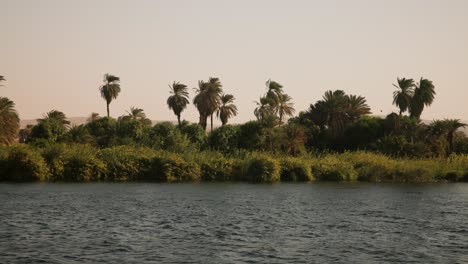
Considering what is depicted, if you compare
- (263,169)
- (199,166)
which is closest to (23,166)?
(199,166)

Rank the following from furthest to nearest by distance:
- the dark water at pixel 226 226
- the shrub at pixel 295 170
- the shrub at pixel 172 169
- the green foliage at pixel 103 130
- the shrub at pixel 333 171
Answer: the green foliage at pixel 103 130 → the shrub at pixel 333 171 → the shrub at pixel 295 170 → the shrub at pixel 172 169 → the dark water at pixel 226 226

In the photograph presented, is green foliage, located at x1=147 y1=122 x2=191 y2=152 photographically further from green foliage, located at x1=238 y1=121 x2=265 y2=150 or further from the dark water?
the dark water

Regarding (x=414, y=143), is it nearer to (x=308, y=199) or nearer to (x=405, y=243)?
(x=308, y=199)

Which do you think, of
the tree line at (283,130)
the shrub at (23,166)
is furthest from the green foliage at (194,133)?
the shrub at (23,166)

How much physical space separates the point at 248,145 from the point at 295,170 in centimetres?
1904

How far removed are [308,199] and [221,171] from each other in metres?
26.0

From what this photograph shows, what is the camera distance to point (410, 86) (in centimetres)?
10644

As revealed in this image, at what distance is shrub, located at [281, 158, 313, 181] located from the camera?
8181cm

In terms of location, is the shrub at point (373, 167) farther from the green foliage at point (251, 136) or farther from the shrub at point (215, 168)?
the green foliage at point (251, 136)

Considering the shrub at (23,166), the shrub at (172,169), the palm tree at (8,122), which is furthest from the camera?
the palm tree at (8,122)

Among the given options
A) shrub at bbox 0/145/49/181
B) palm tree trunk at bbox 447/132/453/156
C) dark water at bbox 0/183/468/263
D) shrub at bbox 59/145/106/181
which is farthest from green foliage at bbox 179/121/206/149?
dark water at bbox 0/183/468/263

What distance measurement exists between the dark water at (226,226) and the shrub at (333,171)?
21860 mm

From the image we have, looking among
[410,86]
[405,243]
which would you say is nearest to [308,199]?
[405,243]

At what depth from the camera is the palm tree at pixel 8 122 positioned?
9100cm
